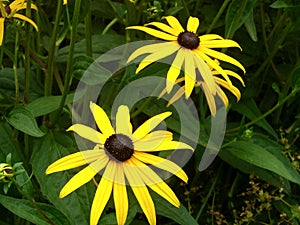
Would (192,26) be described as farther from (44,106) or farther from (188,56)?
(44,106)

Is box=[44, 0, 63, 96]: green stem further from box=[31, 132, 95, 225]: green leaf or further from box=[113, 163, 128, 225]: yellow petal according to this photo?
box=[113, 163, 128, 225]: yellow petal

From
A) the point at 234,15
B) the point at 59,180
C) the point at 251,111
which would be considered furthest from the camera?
the point at 251,111

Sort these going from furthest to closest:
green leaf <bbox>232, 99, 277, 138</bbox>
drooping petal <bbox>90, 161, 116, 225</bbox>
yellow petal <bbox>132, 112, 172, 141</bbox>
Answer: green leaf <bbox>232, 99, 277, 138</bbox>
yellow petal <bbox>132, 112, 172, 141</bbox>
drooping petal <bbox>90, 161, 116, 225</bbox>

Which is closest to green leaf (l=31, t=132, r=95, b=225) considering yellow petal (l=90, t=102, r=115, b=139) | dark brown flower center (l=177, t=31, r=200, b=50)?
yellow petal (l=90, t=102, r=115, b=139)

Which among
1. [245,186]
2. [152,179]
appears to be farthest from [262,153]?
[152,179]

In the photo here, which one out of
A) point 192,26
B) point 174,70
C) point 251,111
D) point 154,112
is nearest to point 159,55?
point 174,70
